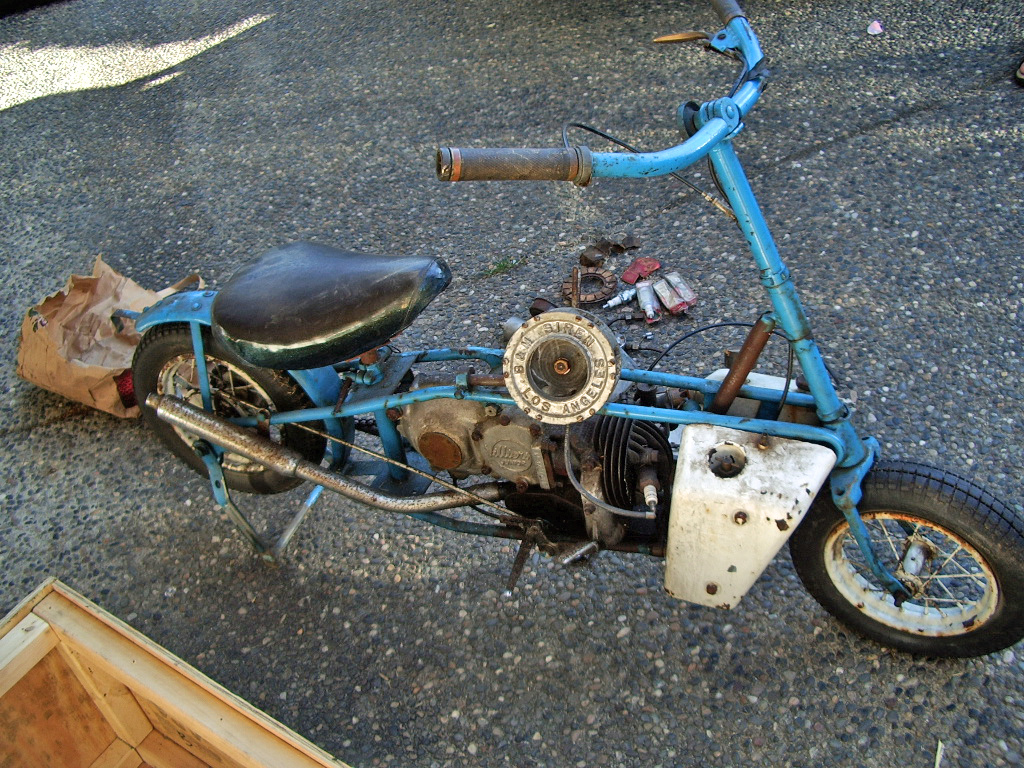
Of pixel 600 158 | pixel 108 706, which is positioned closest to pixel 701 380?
pixel 600 158

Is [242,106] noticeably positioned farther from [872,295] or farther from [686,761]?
[686,761]

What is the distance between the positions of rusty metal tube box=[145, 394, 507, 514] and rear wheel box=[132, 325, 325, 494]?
99 mm

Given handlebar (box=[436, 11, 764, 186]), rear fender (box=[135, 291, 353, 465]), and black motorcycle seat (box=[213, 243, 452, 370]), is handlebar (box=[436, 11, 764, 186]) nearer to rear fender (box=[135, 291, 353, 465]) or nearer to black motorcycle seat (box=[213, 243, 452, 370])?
black motorcycle seat (box=[213, 243, 452, 370])

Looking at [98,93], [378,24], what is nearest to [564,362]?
[378,24]

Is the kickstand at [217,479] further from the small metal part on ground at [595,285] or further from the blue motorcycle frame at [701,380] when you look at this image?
the small metal part on ground at [595,285]

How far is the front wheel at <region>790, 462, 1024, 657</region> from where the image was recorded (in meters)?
1.85

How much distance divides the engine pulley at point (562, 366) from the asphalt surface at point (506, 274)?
32.7 inches

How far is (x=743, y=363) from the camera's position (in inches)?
74.9

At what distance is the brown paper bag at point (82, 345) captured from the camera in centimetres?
304

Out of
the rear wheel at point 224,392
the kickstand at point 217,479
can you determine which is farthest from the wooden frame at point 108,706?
the rear wheel at point 224,392

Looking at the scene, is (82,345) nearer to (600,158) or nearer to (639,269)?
(639,269)

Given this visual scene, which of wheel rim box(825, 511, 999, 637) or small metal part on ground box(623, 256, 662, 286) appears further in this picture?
small metal part on ground box(623, 256, 662, 286)

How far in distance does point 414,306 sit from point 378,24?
170 inches

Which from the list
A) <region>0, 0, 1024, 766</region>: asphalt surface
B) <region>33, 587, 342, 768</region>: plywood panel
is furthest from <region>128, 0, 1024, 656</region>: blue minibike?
<region>33, 587, 342, 768</region>: plywood panel
